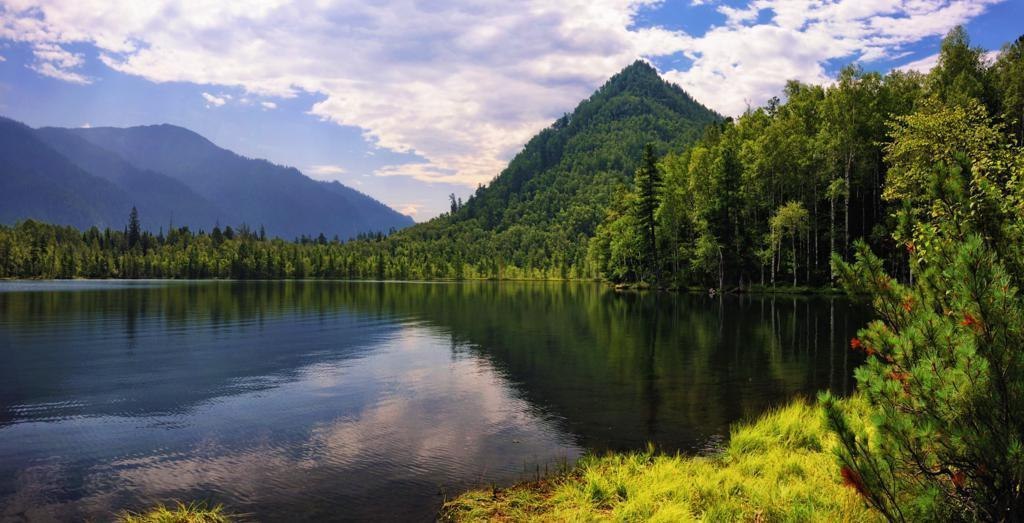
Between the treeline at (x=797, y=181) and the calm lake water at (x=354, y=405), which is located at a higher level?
the treeline at (x=797, y=181)

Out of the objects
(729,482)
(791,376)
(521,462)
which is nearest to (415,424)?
(521,462)

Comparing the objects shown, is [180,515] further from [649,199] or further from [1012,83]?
[649,199]

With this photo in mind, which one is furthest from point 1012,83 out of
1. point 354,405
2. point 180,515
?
point 180,515

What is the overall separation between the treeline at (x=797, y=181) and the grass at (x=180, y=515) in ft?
165

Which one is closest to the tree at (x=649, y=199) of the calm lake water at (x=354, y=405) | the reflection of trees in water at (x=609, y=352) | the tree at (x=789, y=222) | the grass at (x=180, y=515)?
the tree at (x=789, y=222)

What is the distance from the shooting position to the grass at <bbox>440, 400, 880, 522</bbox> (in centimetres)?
909

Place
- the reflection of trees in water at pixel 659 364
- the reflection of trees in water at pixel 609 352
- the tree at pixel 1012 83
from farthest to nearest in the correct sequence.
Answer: the tree at pixel 1012 83 → the reflection of trees in water at pixel 609 352 → the reflection of trees in water at pixel 659 364

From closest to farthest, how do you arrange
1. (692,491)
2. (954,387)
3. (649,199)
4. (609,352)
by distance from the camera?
(954,387) < (692,491) < (609,352) < (649,199)

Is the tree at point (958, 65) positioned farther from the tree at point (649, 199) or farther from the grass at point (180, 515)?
the grass at point (180, 515)

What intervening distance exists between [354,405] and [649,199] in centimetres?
8353

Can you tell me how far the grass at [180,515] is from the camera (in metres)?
10.1

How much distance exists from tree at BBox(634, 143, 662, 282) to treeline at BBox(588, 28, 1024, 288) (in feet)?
0.63

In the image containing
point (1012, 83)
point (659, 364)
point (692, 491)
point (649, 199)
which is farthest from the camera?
point (649, 199)

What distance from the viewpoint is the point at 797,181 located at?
3039 inches
